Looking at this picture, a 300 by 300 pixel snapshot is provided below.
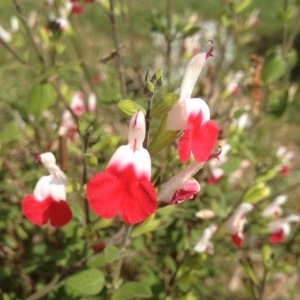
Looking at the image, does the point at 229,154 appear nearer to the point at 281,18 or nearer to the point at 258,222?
the point at 258,222

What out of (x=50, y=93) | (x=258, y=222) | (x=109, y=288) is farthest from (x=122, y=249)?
(x=258, y=222)

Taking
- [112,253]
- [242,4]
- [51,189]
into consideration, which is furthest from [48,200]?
[242,4]

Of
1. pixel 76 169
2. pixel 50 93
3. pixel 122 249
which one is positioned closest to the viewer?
pixel 122 249

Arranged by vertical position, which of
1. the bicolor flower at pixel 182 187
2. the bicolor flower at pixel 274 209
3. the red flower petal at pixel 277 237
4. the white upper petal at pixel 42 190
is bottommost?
the red flower petal at pixel 277 237

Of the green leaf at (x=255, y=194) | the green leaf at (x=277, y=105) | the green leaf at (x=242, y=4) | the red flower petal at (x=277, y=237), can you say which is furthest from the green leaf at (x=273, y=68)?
the red flower petal at (x=277, y=237)

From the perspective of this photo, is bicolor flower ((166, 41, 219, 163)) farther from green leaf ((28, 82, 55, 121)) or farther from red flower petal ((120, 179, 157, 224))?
green leaf ((28, 82, 55, 121))

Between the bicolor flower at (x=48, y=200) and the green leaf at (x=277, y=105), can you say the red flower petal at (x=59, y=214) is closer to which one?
the bicolor flower at (x=48, y=200)
